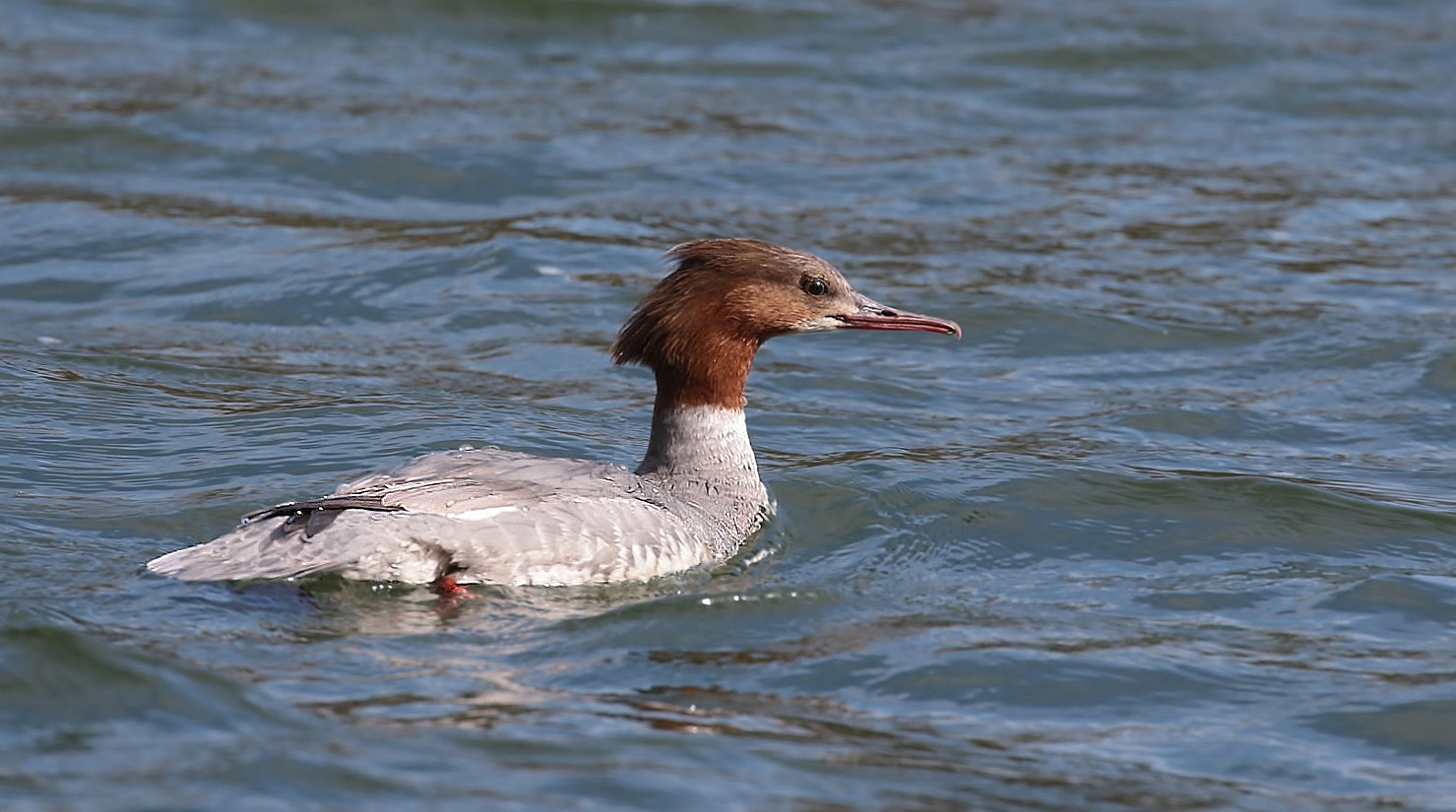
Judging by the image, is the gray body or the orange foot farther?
the orange foot

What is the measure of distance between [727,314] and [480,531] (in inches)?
62.6

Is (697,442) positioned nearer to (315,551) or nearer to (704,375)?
(704,375)

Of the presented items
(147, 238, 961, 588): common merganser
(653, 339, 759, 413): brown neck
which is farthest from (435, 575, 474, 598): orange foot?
(653, 339, 759, 413): brown neck

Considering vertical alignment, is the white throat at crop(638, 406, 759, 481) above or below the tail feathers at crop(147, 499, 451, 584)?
above

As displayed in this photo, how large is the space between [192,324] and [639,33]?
8039 mm

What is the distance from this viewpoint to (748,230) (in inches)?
538

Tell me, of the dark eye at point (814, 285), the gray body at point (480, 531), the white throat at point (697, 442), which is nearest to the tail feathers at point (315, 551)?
the gray body at point (480, 531)

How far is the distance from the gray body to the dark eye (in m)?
0.98

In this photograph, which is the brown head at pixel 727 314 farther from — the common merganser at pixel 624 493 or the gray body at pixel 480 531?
the gray body at pixel 480 531

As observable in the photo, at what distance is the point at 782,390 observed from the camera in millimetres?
11086

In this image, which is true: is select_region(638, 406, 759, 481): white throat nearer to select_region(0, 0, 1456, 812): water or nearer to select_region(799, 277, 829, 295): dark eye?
select_region(0, 0, 1456, 812): water

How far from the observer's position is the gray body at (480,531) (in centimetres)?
718

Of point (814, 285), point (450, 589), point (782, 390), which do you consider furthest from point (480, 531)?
point (782, 390)

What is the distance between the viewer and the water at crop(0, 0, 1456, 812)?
631cm
